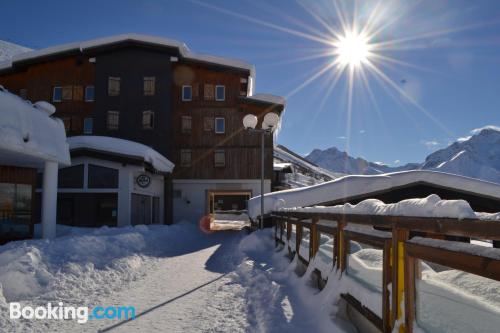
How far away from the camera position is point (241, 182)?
1132 inches

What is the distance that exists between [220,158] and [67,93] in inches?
468

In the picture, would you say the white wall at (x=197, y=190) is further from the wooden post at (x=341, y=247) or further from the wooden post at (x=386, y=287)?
the wooden post at (x=386, y=287)

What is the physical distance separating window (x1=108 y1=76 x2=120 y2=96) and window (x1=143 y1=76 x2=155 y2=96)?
1.87m

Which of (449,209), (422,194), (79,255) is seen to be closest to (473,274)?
(449,209)

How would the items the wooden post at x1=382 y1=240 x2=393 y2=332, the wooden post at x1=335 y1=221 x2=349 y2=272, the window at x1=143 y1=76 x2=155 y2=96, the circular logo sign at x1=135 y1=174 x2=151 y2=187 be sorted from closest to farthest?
the wooden post at x1=382 y1=240 x2=393 y2=332, the wooden post at x1=335 y1=221 x2=349 y2=272, the circular logo sign at x1=135 y1=174 x2=151 y2=187, the window at x1=143 y1=76 x2=155 y2=96

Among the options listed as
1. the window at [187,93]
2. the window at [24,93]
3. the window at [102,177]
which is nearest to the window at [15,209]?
the window at [102,177]

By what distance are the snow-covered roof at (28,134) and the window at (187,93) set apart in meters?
16.0

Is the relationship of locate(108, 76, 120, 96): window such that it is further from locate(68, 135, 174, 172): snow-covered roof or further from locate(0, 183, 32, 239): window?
locate(0, 183, 32, 239): window

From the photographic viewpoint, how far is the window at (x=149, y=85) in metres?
28.0

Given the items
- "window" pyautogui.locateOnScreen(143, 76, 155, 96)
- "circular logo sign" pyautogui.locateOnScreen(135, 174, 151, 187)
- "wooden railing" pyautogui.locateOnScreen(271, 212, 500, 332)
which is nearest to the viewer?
"wooden railing" pyautogui.locateOnScreen(271, 212, 500, 332)

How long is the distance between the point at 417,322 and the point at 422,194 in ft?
48.0

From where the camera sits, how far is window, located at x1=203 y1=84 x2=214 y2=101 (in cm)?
2891

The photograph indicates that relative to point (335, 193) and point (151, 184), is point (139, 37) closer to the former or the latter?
point (151, 184)

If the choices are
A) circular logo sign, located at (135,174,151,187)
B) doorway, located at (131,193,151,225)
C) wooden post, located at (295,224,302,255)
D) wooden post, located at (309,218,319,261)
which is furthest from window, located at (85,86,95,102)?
wooden post, located at (309,218,319,261)
